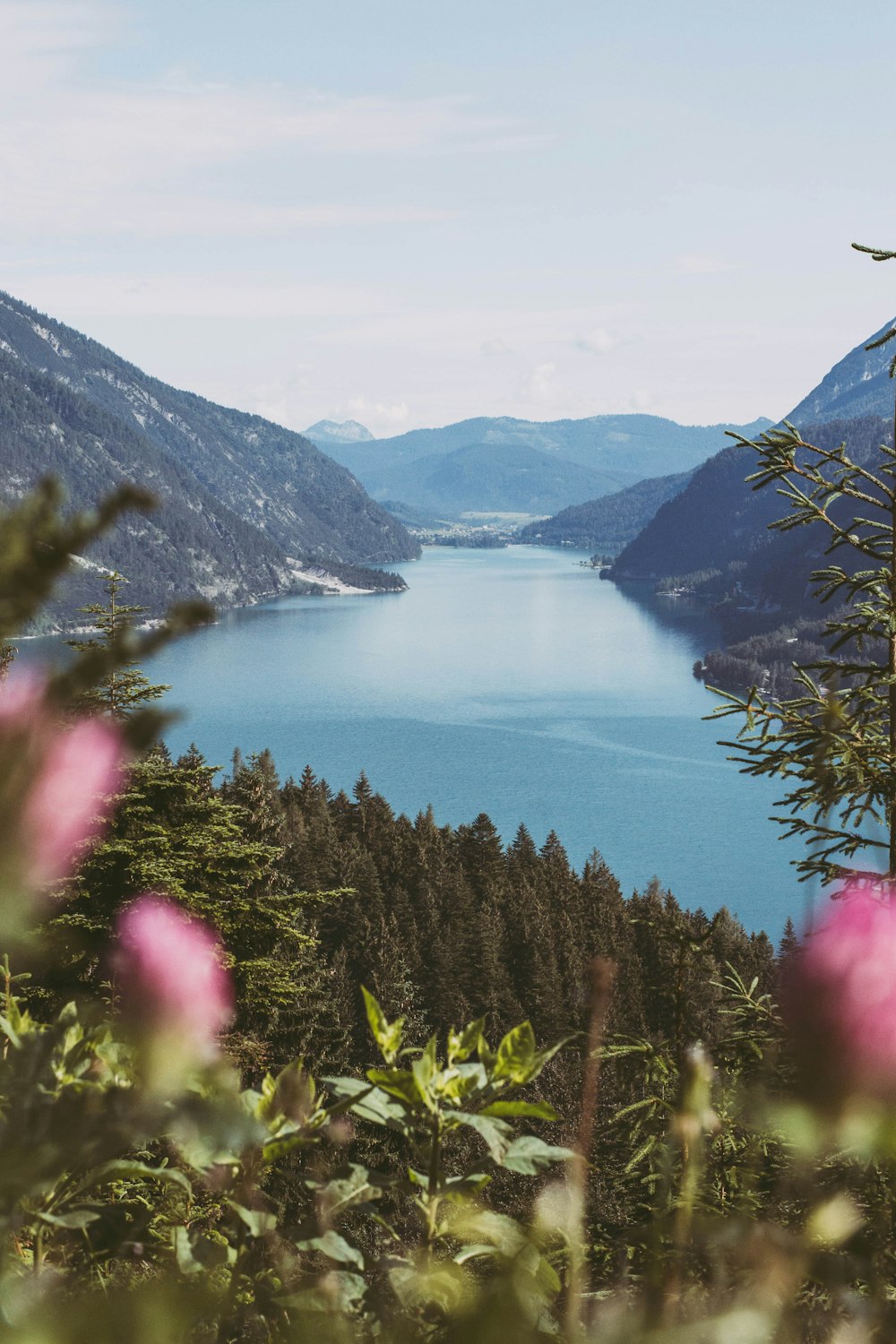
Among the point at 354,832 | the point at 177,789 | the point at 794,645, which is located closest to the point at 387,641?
the point at 794,645

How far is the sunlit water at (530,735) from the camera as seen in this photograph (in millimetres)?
80500

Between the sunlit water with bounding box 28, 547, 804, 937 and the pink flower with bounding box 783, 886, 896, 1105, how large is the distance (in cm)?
6725

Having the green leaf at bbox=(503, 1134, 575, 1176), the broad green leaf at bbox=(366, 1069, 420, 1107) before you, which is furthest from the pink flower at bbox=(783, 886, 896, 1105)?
the broad green leaf at bbox=(366, 1069, 420, 1107)

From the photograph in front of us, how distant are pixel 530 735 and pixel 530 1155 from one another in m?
111

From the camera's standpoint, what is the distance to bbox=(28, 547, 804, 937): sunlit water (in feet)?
264

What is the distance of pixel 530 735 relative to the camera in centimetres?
11188

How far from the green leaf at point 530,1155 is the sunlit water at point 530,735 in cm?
6842

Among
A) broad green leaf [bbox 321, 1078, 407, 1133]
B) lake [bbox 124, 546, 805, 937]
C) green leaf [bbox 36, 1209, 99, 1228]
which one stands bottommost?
lake [bbox 124, 546, 805, 937]

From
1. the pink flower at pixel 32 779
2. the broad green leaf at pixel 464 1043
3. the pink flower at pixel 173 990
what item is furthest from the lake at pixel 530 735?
the pink flower at pixel 32 779

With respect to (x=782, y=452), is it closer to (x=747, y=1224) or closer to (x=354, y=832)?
(x=747, y=1224)

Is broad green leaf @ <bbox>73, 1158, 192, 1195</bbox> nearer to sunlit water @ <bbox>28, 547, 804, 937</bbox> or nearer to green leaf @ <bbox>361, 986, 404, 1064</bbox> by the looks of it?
green leaf @ <bbox>361, 986, 404, 1064</bbox>

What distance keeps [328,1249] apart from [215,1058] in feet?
1.04

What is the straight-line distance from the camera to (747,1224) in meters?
1.17

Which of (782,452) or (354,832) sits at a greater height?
(782,452)
